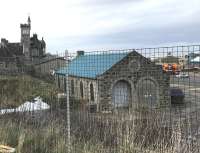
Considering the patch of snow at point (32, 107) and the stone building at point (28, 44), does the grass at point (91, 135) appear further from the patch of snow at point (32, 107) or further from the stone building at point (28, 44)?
the stone building at point (28, 44)

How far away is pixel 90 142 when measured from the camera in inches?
306

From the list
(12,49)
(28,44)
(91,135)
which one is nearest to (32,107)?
(91,135)

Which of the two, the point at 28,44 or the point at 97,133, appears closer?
the point at 97,133

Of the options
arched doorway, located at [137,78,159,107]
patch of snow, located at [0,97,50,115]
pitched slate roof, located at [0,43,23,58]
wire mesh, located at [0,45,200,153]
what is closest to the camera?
wire mesh, located at [0,45,200,153]

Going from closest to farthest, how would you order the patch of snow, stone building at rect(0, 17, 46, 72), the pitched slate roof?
1. the patch of snow
2. stone building at rect(0, 17, 46, 72)
3. the pitched slate roof

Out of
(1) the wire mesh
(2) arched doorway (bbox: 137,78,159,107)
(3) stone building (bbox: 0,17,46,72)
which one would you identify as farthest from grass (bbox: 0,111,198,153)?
(3) stone building (bbox: 0,17,46,72)

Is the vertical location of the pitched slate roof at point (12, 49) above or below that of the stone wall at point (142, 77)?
above

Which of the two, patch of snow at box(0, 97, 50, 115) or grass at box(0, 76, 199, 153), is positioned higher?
patch of snow at box(0, 97, 50, 115)

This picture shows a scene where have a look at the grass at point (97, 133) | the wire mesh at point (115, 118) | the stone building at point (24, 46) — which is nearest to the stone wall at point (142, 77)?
the wire mesh at point (115, 118)

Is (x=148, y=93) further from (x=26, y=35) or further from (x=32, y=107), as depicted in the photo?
(x=26, y=35)

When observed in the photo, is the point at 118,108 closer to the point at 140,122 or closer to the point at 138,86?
the point at 140,122

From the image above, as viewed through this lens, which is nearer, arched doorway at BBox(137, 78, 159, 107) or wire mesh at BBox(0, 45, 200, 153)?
wire mesh at BBox(0, 45, 200, 153)

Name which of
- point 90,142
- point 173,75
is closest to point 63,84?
point 90,142

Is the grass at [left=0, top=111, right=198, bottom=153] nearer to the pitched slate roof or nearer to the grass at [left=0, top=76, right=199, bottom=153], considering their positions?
the grass at [left=0, top=76, right=199, bottom=153]
